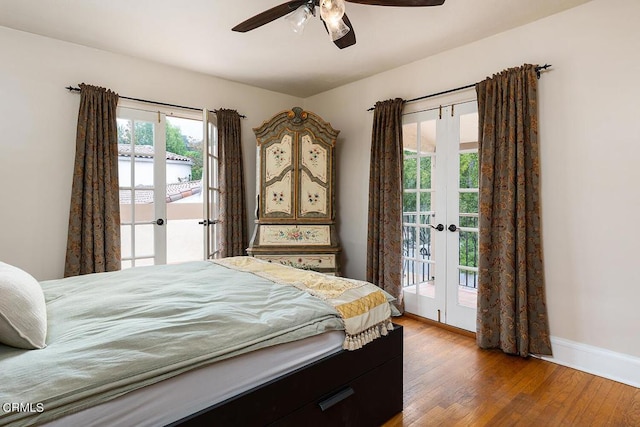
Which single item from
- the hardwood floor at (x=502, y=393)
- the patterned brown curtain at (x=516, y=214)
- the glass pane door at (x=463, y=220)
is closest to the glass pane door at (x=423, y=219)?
the glass pane door at (x=463, y=220)

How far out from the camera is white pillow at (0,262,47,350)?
3.32ft

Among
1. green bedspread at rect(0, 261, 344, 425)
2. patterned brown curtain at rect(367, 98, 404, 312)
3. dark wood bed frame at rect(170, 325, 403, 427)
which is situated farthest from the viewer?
patterned brown curtain at rect(367, 98, 404, 312)

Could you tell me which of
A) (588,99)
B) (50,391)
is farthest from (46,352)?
(588,99)

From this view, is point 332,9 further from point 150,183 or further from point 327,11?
point 150,183

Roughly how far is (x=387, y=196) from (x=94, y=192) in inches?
107

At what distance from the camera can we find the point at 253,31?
9.08 ft

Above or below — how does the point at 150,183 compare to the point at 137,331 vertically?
above

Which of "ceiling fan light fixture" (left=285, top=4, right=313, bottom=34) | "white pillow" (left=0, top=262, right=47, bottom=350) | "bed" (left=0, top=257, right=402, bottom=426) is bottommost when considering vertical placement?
"bed" (left=0, top=257, right=402, bottom=426)

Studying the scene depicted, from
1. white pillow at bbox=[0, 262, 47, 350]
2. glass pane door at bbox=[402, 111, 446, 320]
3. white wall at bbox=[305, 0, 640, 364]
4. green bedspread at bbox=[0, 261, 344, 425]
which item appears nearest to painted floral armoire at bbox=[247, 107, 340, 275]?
glass pane door at bbox=[402, 111, 446, 320]

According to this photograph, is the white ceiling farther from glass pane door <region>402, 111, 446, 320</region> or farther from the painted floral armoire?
glass pane door <region>402, 111, 446, 320</region>

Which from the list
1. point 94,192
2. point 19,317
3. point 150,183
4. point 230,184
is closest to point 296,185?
point 230,184

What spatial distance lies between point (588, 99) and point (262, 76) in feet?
9.81

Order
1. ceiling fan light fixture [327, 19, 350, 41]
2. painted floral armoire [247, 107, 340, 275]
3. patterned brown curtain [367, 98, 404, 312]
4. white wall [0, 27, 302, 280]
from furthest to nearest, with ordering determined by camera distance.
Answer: painted floral armoire [247, 107, 340, 275]
patterned brown curtain [367, 98, 404, 312]
white wall [0, 27, 302, 280]
ceiling fan light fixture [327, 19, 350, 41]

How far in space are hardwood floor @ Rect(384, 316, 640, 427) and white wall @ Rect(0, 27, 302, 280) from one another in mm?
3108
